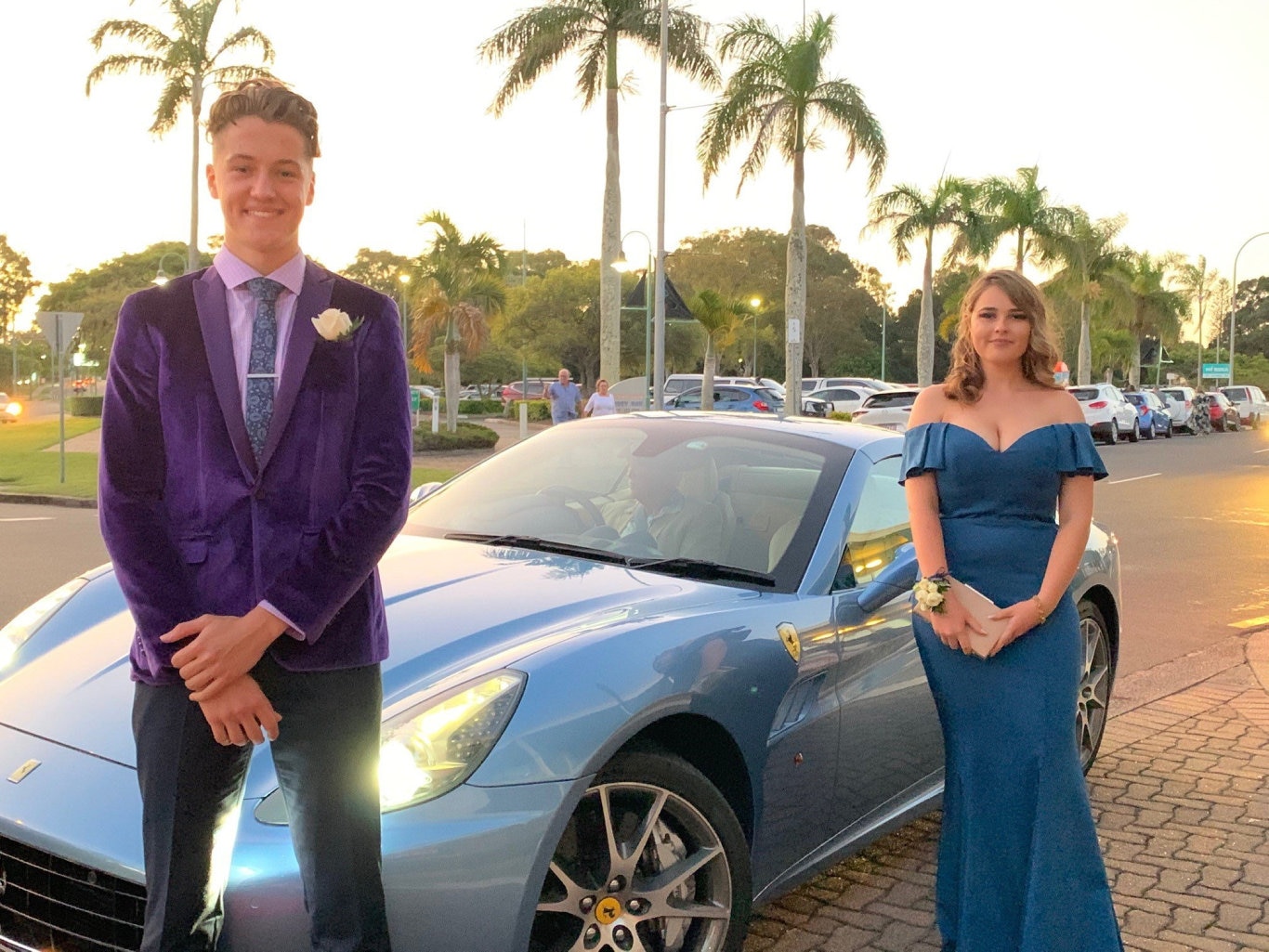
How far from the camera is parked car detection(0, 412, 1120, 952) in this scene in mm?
2383

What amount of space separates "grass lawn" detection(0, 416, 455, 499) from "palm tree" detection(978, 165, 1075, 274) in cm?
2857

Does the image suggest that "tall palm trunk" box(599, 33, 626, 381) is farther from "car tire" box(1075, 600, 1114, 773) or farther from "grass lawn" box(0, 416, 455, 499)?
"car tire" box(1075, 600, 1114, 773)

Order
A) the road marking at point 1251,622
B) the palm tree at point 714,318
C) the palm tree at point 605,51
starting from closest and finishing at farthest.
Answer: the road marking at point 1251,622, the palm tree at point 605,51, the palm tree at point 714,318

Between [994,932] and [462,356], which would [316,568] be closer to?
[994,932]

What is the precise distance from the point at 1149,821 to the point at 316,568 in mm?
3764

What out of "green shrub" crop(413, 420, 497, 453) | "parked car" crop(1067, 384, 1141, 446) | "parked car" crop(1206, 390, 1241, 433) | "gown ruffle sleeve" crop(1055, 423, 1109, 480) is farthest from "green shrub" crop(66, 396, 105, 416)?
"gown ruffle sleeve" crop(1055, 423, 1109, 480)

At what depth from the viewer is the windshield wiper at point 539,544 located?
149 inches

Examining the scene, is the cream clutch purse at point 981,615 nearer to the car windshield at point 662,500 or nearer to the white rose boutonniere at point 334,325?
the car windshield at point 662,500

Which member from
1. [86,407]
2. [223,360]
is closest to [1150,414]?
[223,360]

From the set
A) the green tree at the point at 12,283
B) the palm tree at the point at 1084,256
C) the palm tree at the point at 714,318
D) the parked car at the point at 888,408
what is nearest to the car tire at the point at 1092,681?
the parked car at the point at 888,408

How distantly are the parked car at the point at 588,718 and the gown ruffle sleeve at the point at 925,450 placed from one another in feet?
1.27

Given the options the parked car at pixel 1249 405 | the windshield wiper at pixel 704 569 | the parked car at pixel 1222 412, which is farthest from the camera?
the parked car at pixel 1249 405

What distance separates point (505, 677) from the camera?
2645mm

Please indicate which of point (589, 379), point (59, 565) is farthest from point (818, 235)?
point (59, 565)
